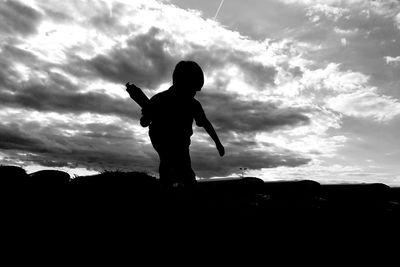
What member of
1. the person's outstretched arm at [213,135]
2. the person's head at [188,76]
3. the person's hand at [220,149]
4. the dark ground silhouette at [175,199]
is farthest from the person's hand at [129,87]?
the person's hand at [220,149]

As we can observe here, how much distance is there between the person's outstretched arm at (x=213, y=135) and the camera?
526 centimetres

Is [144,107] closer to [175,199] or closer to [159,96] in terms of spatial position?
[159,96]

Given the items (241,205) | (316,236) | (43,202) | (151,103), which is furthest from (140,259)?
(151,103)

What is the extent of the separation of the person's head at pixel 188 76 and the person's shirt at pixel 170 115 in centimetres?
16

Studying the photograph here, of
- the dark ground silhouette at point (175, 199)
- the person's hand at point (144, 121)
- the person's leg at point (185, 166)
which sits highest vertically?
the person's hand at point (144, 121)

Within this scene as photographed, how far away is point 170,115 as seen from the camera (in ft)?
15.3

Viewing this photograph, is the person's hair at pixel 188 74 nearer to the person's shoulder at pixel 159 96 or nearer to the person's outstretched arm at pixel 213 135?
the person's shoulder at pixel 159 96

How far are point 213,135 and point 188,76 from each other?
1273mm

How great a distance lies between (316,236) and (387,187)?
2295 millimetres

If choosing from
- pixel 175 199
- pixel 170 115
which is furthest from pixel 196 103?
pixel 175 199

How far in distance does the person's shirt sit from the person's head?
16 centimetres

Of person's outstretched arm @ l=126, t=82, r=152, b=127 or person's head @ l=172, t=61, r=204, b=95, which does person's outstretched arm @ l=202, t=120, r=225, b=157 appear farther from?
person's outstretched arm @ l=126, t=82, r=152, b=127

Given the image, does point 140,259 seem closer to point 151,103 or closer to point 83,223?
point 83,223

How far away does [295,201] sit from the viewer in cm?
293
